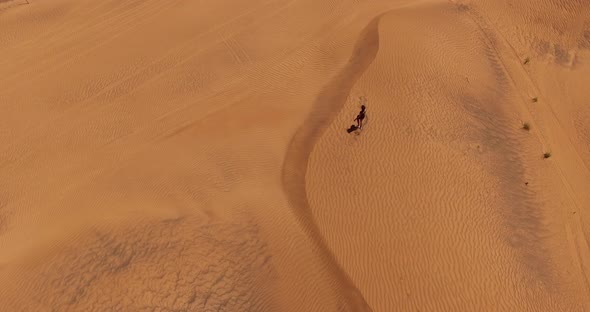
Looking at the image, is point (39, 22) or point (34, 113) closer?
point (34, 113)

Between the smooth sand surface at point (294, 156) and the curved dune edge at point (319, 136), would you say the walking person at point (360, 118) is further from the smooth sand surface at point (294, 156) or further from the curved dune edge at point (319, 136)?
the curved dune edge at point (319, 136)

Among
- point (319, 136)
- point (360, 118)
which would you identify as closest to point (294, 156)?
point (319, 136)

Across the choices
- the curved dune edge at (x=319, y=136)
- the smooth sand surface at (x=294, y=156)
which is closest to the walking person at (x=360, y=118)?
the smooth sand surface at (x=294, y=156)

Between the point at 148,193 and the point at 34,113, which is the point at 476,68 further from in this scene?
the point at 34,113

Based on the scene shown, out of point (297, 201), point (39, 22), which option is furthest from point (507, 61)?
point (39, 22)

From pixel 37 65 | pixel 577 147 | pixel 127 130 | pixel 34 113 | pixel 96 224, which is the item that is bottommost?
pixel 577 147

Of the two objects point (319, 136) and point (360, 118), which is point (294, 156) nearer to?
point (319, 136)
